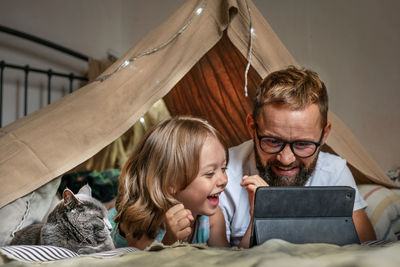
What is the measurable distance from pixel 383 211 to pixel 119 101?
44.0 inches

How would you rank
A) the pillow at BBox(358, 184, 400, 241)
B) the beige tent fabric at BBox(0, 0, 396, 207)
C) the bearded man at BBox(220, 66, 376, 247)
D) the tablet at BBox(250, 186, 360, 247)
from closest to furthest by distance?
the tablet at BBox(250, 186, 360, 247), the beige tent fabric at BBox(0, 0, 396, 207), the bearded man at BBox(220, 66, 376, 247), the pillow at BBox(358, 184, 400, 241)

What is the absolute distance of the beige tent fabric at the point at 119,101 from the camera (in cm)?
114

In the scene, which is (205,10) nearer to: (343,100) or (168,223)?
(168,223)

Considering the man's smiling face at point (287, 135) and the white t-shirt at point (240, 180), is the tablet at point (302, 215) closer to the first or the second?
the man's smiling face at point (287, 135)

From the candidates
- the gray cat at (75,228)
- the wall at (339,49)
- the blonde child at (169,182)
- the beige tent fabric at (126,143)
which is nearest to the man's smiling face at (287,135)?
the blonde child at (169,182)

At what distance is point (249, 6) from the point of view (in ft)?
4.58

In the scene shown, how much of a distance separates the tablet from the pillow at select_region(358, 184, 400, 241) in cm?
76

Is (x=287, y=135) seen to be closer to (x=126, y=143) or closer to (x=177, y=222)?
(x=177, y=222)

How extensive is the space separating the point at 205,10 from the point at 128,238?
2.80ft

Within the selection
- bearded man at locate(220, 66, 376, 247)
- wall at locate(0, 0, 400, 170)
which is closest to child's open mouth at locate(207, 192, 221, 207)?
bearded man at locate(220, 66, 376, 247)

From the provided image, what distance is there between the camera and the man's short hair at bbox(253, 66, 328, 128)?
4.10 ft

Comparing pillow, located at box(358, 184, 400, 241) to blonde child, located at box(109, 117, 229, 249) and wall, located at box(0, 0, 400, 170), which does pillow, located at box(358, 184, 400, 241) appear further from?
wall, located at box(0, 0, 400, 170)

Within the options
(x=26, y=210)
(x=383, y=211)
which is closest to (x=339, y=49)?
(x=383, y=211)

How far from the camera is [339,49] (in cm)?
263
